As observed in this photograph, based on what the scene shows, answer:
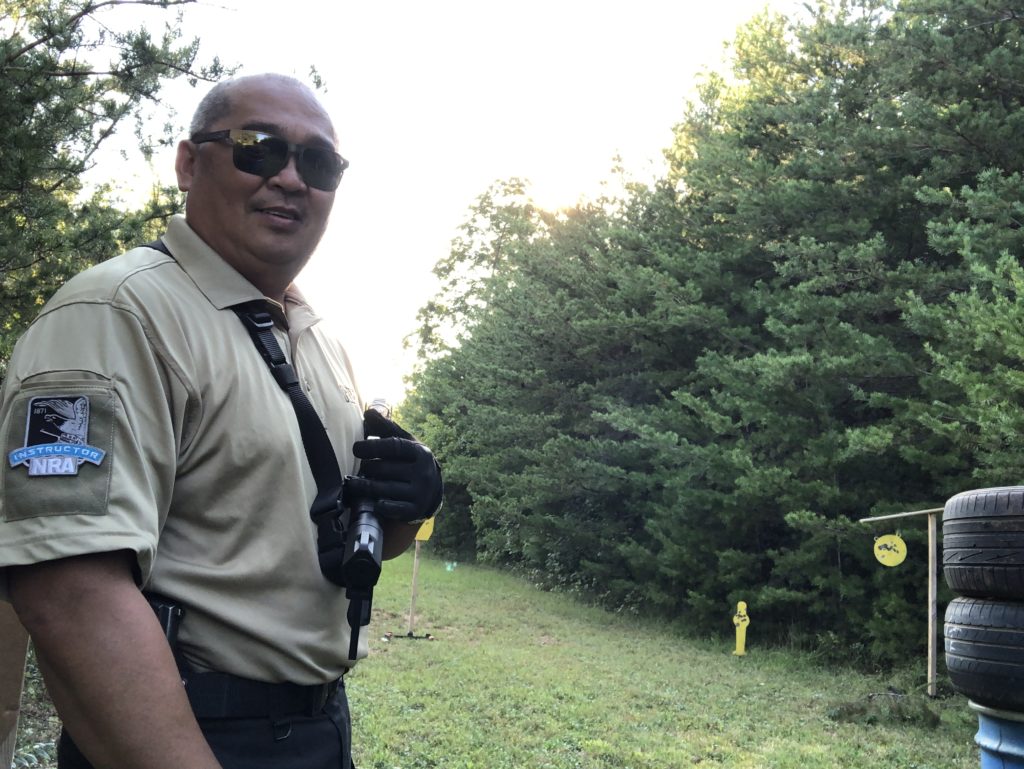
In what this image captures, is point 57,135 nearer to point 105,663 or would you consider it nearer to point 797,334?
point 105,663

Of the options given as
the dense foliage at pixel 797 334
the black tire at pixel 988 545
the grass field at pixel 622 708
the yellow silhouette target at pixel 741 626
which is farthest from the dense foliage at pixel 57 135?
the yellow silhouette target at pixel 741 626

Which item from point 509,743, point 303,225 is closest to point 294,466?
point 303,225

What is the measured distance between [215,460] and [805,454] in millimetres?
10235

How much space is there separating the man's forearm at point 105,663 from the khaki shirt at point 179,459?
37 mm

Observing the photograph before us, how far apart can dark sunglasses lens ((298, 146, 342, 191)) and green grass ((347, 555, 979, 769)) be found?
14.8 ft

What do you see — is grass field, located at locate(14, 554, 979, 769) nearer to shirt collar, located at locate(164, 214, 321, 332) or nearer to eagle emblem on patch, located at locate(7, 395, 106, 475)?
shirt collar, located at locate(164, 214, 321, 332)

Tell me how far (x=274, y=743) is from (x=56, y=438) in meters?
0.55

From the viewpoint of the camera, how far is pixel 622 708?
23.9ft

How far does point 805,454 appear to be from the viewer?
10.6 metres

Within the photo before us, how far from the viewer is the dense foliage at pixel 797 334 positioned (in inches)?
370

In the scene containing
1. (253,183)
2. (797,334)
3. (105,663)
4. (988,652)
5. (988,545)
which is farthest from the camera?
(797,334)

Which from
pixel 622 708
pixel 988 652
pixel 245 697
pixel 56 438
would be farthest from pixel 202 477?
pixel 622 708

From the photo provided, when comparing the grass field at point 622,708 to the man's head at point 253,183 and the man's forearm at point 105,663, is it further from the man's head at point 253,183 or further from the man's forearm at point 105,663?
the man's forearm at point 105,663

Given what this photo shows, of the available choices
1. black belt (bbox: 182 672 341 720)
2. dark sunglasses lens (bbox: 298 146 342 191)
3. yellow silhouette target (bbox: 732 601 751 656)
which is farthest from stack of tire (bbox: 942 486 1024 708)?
yellow silhouette target (bbox: 732 601 751 656)
